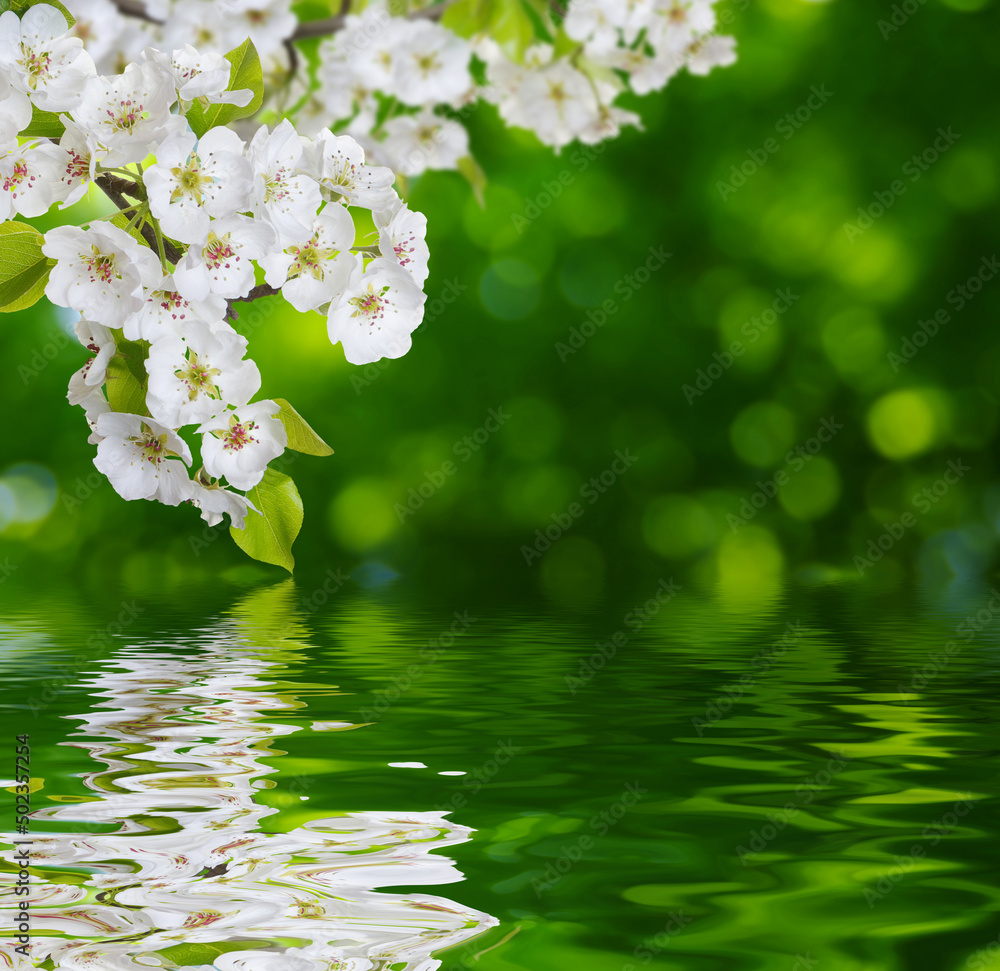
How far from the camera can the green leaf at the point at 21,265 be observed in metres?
1.23

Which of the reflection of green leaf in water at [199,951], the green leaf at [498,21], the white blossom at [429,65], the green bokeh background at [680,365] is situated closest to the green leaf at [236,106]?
the reflection of green leaf in water at [199,951]

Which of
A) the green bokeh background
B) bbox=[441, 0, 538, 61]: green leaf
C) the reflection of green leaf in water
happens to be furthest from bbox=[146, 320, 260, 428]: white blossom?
the green bokeh background

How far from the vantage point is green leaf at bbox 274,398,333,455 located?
4.16ft

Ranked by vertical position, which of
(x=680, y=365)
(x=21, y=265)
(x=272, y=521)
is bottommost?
(x=272, y=521)

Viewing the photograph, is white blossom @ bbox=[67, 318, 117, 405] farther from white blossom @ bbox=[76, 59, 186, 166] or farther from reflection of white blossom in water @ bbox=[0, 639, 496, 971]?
reflection of white blossom in water @ bbox=[0, 639, 496, 971]

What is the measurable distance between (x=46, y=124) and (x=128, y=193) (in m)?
0.11

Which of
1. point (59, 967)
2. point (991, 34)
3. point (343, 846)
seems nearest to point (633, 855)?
point (343, 846)

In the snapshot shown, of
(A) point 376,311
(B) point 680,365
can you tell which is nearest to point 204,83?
(A) point 376,311

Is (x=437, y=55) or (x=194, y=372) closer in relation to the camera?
(x=194, y=372)

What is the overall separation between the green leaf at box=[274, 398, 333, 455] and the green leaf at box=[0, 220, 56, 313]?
252 mm

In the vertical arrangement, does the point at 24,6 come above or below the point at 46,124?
above

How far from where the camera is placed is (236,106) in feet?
4.12

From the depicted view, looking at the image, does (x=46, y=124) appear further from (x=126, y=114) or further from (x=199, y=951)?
(x=199, y=951)

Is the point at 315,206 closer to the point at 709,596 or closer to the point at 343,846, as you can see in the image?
the point at 343,846
